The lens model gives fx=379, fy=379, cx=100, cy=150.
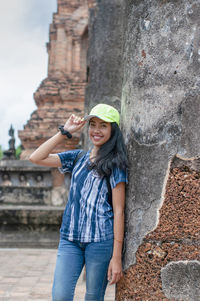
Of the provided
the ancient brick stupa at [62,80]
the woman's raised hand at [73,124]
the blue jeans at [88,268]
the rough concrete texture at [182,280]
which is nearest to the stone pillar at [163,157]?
the rough concrete texture at [182,280]

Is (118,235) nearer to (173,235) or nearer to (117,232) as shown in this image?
(117,232)

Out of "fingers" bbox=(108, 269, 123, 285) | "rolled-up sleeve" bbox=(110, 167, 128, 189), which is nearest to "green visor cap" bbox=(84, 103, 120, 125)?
"rolled-up sleeve" bbox=(110, 167, 128, 189)

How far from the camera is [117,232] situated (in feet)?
6.31

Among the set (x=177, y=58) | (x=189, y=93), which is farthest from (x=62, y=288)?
(x=177, y=58)

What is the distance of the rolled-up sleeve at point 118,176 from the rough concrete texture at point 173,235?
0.86 ft

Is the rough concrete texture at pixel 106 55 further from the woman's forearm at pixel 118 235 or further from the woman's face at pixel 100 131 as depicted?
the woman's forearm at pixel 118 235

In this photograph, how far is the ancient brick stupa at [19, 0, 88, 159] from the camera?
12808mm

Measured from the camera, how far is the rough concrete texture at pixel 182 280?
5.54ft

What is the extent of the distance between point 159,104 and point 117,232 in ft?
2.21

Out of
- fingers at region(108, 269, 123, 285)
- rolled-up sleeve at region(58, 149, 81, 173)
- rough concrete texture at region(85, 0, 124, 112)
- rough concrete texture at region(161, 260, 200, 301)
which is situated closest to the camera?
rough concrete texture at region(161, 260, 200, 301)

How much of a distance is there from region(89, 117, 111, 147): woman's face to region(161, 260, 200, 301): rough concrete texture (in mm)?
774

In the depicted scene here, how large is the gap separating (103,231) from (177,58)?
95 cm

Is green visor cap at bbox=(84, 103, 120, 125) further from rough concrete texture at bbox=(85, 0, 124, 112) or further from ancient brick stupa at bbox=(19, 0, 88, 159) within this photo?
ancient brick stupa at bbox=(19, 0, 88, 159)

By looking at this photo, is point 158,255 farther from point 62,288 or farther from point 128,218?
point 62,288
